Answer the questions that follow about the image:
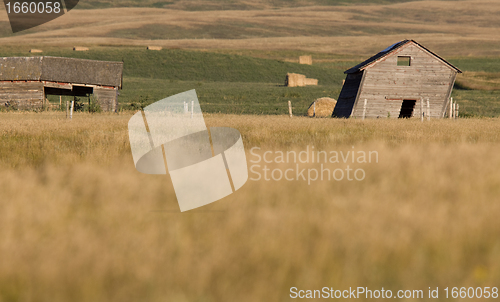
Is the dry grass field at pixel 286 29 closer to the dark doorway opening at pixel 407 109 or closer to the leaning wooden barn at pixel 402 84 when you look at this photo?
the dark doorway opening at pixel 407 109

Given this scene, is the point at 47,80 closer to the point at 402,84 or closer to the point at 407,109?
the point at 402,84

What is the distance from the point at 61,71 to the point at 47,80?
1.17m

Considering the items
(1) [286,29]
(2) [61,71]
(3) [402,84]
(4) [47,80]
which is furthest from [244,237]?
(1) [286,29]

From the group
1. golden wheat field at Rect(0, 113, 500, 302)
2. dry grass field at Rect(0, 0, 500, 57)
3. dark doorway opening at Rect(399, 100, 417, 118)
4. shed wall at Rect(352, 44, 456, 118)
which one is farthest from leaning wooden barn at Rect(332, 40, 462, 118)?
dry grass field at Rect(0, 0, 500, 57)

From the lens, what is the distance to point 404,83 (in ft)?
95.4

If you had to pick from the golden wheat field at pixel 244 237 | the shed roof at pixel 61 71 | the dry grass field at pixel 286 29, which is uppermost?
the golden wheat field at pixel 244 237

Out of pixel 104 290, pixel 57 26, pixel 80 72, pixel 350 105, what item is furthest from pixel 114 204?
pixel 57 26

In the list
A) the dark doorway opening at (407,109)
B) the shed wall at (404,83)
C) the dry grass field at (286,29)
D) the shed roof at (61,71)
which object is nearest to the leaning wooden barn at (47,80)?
the shed roof at (61,71)

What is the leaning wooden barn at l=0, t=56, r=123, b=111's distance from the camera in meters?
36.3

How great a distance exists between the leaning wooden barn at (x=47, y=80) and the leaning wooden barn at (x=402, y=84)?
683 inches

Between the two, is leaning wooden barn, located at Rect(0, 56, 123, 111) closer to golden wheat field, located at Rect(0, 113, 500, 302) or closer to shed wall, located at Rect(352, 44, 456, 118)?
shed wall, located at Rect(352, 44, 456, 118)

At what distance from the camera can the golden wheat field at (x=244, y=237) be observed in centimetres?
381

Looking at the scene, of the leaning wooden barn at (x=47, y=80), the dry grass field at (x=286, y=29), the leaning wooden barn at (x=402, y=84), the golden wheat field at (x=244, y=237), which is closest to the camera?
the golden wheat field at (x=244, y=237)

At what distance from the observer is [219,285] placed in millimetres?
3740
